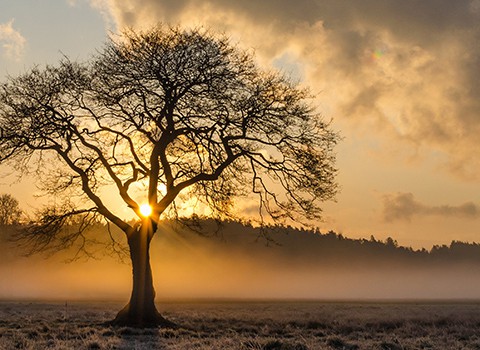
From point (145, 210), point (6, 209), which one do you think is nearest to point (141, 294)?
point (145, 210)

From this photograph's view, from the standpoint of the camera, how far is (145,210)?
30.0 metres

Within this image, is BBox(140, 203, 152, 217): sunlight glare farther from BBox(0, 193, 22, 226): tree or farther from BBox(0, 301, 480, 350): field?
BBox(0, 193, 22, 226): tree

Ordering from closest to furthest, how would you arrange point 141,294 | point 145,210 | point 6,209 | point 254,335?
point 254,335 → point 141,294 → point 145,210 → point 6,209

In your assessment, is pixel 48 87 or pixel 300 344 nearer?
pixel 300 344

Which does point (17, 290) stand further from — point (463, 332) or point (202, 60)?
point (463, 332)

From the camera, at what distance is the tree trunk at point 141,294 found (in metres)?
27.9

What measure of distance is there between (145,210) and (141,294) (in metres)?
4.03

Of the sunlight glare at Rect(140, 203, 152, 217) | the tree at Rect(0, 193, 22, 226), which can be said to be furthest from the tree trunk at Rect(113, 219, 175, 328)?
the tree at Rect(0, 193, 22, 226)

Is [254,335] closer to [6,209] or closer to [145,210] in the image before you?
[145,210]

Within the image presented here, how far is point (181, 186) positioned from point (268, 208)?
434 cm

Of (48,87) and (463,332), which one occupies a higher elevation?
(48,87)

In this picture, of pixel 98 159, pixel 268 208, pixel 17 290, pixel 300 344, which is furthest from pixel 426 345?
pixel 17 290

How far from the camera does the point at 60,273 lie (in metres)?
139

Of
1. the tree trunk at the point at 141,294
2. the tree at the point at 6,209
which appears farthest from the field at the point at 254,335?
the tree at the point at 6,209
